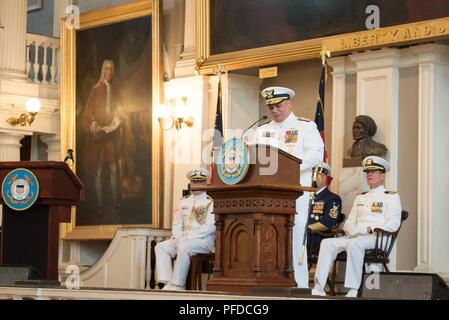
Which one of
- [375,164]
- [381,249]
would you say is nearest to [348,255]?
[381,249]

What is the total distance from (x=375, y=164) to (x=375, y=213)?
524mm

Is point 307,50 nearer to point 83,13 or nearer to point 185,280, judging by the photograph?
point 185,280

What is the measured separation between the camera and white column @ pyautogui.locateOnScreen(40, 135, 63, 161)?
61.4ft

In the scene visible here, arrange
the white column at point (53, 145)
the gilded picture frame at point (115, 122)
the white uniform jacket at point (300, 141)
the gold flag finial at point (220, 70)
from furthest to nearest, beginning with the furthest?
the white column at point (53, 145), the gilded picture frame at point (115, 122), the gold flag finial at point (220, 70), the white uniform jacket at point (300, 141)

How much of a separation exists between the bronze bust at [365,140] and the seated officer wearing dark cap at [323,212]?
1.72 feet

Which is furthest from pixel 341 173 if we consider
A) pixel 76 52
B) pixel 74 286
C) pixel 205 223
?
pixel 76 52

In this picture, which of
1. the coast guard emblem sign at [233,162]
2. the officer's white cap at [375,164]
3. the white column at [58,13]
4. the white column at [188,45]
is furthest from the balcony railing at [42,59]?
the coast guard emblem sign at [233,162]

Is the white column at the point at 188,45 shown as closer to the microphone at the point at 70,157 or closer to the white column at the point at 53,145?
the microphone at the point at 70,157

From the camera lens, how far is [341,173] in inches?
538

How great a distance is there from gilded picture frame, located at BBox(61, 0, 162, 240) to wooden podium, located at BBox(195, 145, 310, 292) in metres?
6.53

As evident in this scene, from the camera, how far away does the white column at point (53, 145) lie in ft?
61.4

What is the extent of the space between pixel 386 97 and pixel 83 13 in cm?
639

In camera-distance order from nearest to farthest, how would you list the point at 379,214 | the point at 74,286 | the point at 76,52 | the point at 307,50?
the point at 74,286
the point at 379,214
the point at 307,50
the point at 76,52

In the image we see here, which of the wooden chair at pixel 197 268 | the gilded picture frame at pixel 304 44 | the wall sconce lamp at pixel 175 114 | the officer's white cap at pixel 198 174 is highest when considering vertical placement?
the gilded picture frame at pixel 304 44
